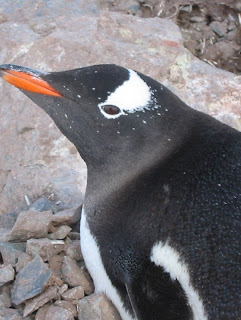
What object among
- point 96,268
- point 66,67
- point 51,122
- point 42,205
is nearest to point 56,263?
point 96,268

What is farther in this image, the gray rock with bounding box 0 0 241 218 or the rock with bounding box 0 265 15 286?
the gray rock with bounding box 0 0 241 218

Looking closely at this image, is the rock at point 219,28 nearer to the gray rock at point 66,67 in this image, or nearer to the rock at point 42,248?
the gray rock at point 66,67

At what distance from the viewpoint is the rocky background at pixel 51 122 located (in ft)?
6.61

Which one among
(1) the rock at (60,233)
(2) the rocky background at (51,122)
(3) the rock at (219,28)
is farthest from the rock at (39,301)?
(3) the rock at (219,28)

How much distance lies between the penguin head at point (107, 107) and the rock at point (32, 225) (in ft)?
1.06

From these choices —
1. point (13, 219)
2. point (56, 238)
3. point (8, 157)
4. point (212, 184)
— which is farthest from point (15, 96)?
point (212, 184)

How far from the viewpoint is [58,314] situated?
1.94 m

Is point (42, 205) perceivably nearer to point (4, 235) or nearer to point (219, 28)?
point (4, 235)

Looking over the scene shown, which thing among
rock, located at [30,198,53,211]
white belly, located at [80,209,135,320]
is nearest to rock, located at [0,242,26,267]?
white belly, located at [80,209,135,320]

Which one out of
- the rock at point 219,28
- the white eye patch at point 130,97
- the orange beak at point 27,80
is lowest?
the rock at point 219,28

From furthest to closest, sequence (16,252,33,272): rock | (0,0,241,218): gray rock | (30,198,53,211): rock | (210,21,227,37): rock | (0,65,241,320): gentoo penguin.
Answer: (210,21,227,37): rock < (0,0,241,218): gray rock < (30,198,53,211): rock < (16,252,33,272): rock < (0,65,241,320): gentoo penguin

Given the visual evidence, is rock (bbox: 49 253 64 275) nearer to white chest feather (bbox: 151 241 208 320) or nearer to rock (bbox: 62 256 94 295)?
rock (bbox: 62 256 94 295)

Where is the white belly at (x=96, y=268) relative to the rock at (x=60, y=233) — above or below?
above

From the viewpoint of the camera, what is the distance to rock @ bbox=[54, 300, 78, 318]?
1.98 m
